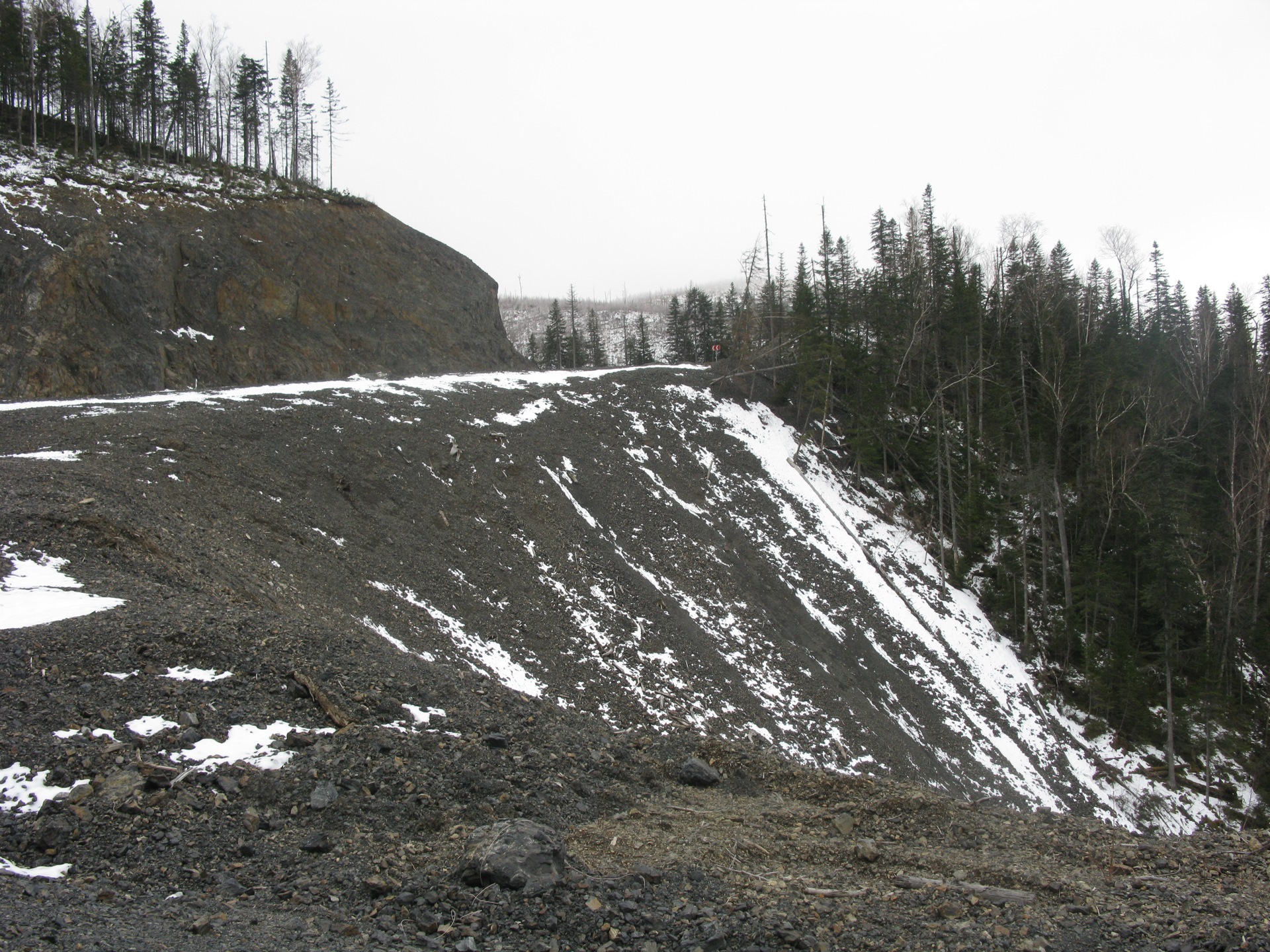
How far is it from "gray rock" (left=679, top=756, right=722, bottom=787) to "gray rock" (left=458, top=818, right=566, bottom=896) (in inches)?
116

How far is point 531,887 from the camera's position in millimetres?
4766

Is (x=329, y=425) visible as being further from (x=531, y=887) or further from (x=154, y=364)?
(x=531, y=887)

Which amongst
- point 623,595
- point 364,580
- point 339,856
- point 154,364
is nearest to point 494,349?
point 154,364

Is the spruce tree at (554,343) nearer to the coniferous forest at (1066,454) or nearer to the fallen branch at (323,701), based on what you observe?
the coniferous forest at (1066,454)

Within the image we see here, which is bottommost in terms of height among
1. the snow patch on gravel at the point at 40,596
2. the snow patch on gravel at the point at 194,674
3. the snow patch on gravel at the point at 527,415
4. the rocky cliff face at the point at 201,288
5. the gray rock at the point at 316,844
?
the gray rock at the point at 316,844

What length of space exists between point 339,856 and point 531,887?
1579 mm

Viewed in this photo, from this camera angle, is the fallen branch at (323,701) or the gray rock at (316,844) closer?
the gray rock at (316,844)

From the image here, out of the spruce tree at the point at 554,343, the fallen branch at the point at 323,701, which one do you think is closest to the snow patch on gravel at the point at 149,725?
the fallen branch at the point at 323,701

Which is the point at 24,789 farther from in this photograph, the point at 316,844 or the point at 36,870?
the point at 316,844

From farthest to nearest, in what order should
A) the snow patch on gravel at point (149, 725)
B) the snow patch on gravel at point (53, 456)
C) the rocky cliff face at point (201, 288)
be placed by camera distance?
the rocky cliff face at point (201, 288), the snow patch on gravel at point (53, 456), the snow patch on gravel at point (149, 725)

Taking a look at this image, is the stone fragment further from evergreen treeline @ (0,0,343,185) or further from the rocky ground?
evergreen treeline @ (0,0,343,185)

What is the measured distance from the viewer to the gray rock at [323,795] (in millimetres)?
5734

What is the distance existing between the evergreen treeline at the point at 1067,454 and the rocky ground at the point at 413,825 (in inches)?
948

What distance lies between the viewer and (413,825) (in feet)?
18.9
